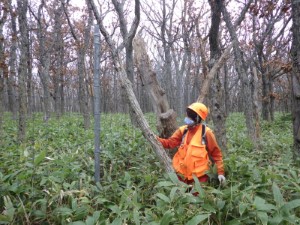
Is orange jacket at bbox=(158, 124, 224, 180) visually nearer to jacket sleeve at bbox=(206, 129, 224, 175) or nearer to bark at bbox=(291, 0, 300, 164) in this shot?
jacket sleeve at bbox=(206, 129, 224, 175)

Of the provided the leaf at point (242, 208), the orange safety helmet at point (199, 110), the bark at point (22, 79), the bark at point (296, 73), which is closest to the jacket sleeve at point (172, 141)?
the orange safety helmet at point (199, 110)

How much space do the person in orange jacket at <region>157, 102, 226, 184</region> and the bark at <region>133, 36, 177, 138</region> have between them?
2.11 feet

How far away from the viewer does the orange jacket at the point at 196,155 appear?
11.1 feet

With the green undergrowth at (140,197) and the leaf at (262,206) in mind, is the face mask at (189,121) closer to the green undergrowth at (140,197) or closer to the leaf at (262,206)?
the green undergrowth at (140,197)

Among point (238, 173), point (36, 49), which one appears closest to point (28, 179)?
point (238, 173)

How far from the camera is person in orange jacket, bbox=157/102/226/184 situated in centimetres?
339

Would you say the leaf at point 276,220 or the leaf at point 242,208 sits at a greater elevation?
the leaf at point 242,208

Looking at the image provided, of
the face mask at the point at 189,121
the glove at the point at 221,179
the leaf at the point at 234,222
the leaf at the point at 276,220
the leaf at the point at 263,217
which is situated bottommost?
the leaf at the point at 234,222

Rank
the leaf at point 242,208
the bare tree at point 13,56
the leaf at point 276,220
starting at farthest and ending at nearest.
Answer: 1. the bare tree at point 13,56
2. the leaf at point 242,208
3. the leaf at point 276,220

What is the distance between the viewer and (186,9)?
52.3 feet

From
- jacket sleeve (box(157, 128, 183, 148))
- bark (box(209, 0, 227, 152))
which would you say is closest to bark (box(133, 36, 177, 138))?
jacket sleeve (box(157, 128, 183, 148))

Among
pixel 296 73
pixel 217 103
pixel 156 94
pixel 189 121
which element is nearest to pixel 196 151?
pixel 189 121

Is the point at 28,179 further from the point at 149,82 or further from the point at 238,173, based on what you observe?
the point at 238,173

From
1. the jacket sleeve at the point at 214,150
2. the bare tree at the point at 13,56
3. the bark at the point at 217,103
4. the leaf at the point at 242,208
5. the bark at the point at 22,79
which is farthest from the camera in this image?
the bare tree at the point at 13,56
